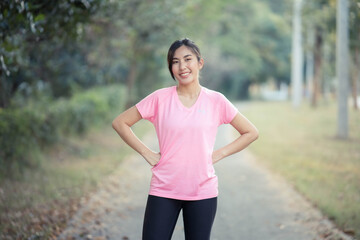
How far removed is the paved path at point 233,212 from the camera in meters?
5.53

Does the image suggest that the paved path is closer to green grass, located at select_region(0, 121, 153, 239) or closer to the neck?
green grass, located at select_region(0, 121, 153, 239)

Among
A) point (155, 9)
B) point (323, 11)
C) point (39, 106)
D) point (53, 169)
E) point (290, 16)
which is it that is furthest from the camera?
point (290, 16)

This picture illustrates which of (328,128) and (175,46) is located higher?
(175,46)

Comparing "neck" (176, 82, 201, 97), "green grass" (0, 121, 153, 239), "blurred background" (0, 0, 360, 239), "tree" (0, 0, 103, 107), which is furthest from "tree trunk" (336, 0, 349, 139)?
"neck" (176, 82, 201, 97)

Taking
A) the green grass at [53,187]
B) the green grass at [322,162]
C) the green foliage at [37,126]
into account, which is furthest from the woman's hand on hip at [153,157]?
the green foliage at [37,126]

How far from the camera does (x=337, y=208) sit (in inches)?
250

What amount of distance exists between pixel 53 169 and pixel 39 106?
206 cm

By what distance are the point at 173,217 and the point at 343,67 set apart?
12.4m

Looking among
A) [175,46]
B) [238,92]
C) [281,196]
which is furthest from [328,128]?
[238,92]

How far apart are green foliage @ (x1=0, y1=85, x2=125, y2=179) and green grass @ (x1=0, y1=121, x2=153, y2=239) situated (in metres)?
0.27

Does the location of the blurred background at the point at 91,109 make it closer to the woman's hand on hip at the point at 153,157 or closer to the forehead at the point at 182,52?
the forehead at the point at 182,52

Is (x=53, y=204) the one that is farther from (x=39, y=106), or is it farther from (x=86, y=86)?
(x=86, y=86)

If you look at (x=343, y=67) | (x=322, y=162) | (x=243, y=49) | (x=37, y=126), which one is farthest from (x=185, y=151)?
(x=243, y=49)

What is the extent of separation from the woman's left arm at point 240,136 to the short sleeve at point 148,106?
55 cm
